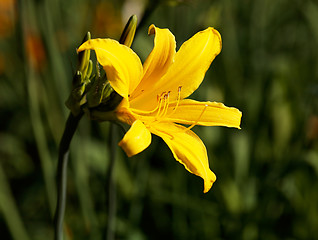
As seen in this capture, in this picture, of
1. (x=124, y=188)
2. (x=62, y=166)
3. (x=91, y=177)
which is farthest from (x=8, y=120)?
(x=62, y=166)

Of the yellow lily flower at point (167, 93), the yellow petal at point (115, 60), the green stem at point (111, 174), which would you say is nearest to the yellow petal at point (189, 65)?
the yellow lily flower at point (167, 93)

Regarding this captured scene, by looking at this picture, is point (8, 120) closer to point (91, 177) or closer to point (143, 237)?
point (91, 177)

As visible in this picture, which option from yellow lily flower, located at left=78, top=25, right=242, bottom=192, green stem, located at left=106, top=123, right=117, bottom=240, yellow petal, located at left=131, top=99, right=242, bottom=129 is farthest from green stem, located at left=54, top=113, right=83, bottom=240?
green stem, located at left=106, top=123, right=117, bottom=240

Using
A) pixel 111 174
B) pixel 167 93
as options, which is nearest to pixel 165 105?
pixel 167 93

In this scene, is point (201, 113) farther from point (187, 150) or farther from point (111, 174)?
point (111, 174)

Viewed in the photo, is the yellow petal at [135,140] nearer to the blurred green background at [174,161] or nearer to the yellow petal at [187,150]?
the yellow petal at [187,150]

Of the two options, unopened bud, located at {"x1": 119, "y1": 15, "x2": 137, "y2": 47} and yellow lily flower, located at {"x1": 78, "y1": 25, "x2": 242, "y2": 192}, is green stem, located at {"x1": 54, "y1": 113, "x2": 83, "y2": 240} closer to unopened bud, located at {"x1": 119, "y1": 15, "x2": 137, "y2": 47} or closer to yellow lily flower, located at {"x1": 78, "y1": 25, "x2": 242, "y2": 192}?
yellow lily flower, located at {"x1": 78, "y1": 25, "x2": 242, "y2": 192}
